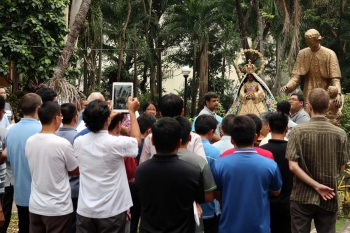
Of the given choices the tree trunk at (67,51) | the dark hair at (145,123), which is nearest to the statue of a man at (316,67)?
the dark hair at (145,123)

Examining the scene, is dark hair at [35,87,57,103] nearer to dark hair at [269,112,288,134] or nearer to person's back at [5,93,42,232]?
person's back at [5,93,42,232]

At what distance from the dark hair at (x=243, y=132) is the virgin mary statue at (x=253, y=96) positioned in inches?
273

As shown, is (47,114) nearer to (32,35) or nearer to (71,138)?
(71,138)

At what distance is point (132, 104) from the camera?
538cm

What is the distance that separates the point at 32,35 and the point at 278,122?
36.5 ft

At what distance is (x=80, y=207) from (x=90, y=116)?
81 cm

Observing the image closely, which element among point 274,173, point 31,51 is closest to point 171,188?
point 274,173

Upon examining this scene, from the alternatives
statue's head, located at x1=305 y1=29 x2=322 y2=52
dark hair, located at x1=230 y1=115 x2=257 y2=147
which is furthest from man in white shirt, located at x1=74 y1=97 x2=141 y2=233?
statue's head, located at x1=305 y1=29 x2=322 y2=52

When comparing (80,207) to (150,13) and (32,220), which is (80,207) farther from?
(150,13)

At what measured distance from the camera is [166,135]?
4.43 metres

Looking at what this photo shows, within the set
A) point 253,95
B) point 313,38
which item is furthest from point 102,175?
point 253,95

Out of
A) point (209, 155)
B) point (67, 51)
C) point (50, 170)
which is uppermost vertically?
point (67, 51)

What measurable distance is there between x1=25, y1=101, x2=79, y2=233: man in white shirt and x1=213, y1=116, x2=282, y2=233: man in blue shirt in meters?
1.51

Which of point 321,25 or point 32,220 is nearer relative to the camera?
point 32,220
